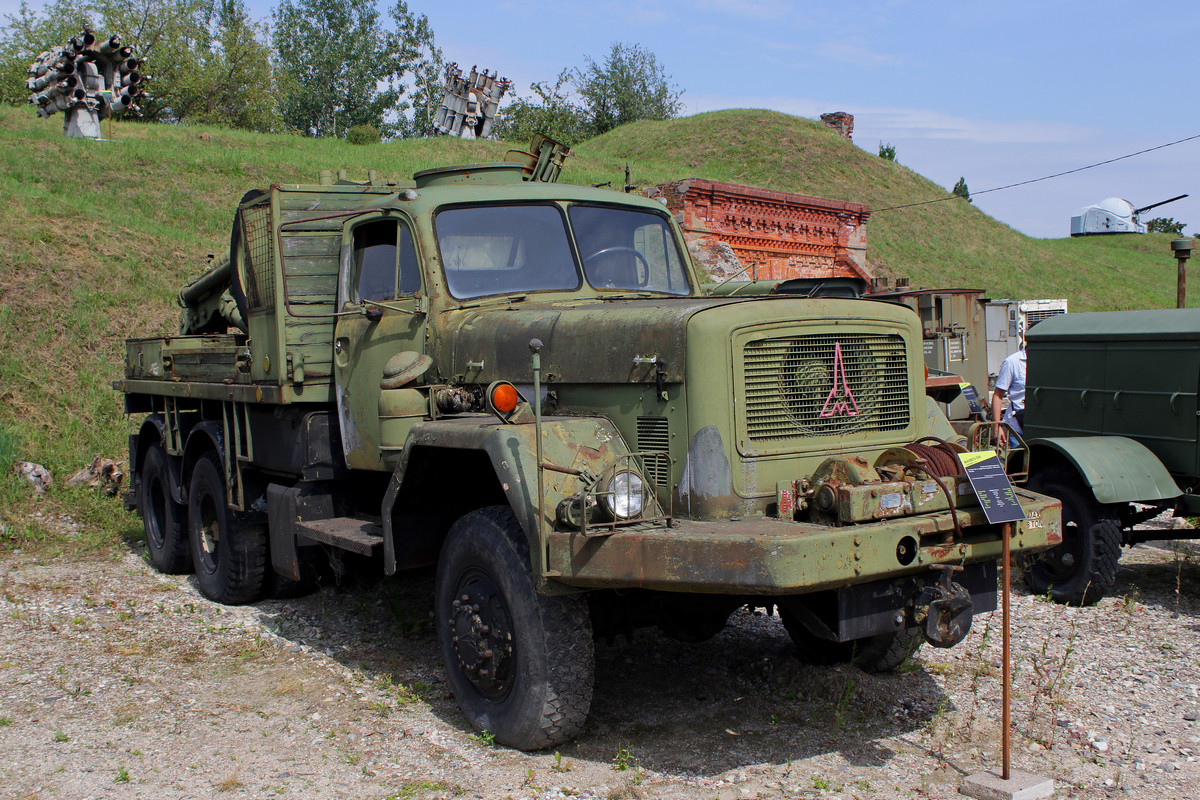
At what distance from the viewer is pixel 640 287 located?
536 cm

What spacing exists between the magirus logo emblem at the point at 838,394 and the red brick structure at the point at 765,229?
1472 cm

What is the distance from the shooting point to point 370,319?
5.40 m

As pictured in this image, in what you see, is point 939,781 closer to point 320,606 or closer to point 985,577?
point 985,577

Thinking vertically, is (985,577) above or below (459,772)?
above

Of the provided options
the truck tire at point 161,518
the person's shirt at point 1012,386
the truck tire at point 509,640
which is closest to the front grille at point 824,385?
the truck tire at point 509,640

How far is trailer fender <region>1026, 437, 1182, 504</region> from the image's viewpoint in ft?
20.7

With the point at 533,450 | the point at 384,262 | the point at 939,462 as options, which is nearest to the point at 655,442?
the point at 533,450

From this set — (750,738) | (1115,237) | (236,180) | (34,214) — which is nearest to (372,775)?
(750,738)

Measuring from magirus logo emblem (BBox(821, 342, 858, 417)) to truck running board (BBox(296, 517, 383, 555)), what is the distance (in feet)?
7.53

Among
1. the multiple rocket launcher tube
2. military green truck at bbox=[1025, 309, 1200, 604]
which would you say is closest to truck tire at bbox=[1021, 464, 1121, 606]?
military green truck at bbox=[1025, 309, 1200, 604]

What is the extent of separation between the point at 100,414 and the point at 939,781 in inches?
434

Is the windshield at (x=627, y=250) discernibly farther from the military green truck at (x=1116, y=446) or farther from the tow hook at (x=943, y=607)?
the military green truck at (x=1116, y=446)

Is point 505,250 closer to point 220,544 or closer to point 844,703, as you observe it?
point 844,703

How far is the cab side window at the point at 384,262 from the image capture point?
205 inches
